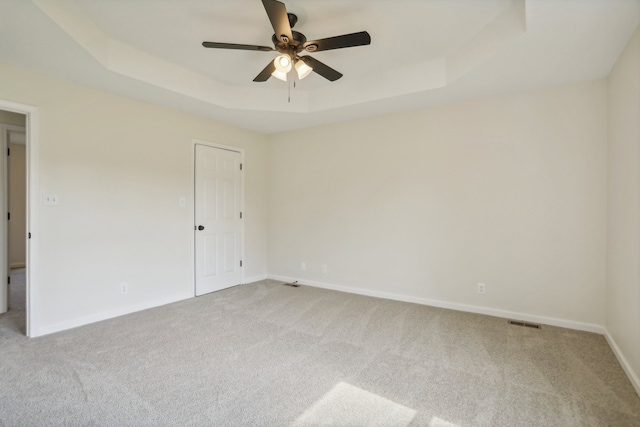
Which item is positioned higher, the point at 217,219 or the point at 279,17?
the point at 279,17

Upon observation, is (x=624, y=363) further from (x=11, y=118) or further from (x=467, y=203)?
(x=11, y=118)

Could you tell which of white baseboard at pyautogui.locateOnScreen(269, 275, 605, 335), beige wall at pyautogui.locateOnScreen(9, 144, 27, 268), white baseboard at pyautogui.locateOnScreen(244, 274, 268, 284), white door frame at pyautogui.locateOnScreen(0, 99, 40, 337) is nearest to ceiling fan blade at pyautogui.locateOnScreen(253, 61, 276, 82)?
white door frame at pyautogui.locateOnScreen(0, 99, 40, 337)

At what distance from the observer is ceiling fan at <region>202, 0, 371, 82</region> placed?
195cm

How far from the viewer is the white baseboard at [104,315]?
9.32ft

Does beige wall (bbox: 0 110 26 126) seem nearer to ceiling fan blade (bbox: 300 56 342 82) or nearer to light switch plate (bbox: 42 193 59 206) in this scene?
light switch plate (bbox: 42 193 59 206)

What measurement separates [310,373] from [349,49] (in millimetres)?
2805

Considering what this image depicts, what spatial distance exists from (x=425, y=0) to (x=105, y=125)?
3.30 meters

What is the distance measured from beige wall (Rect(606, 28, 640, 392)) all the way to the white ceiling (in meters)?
0.26

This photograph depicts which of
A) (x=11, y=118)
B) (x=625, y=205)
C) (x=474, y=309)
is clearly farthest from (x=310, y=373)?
(x=11, y=118)

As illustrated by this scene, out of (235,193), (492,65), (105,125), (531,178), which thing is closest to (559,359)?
(531,178)

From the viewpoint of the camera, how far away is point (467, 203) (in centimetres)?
348

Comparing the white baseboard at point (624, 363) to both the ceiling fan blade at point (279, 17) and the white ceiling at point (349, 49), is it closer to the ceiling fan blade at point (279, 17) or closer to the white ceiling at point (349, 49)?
the white ceiling at point (349, 49)

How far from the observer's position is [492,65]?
2629 millimetres

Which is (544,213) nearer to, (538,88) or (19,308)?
(538,88)
